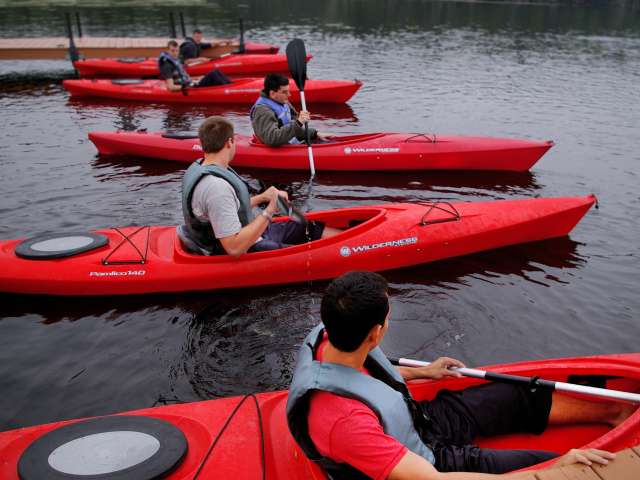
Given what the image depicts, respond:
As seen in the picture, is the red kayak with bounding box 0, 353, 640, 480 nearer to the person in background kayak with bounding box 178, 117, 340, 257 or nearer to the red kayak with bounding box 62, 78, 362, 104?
the person in background kayak with bounding box 178, 117, 340, 257

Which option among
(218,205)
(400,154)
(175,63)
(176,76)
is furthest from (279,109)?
(176,76)

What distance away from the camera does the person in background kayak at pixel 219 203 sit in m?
4.30

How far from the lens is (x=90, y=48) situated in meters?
16.5

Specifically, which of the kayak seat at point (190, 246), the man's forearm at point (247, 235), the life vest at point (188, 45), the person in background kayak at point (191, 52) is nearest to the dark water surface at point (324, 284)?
the kayak seat at point (190, 246)

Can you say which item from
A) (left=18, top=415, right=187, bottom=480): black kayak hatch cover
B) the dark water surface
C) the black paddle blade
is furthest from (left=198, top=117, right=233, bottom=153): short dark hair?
the black paddle blade

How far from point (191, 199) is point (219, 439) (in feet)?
7.26

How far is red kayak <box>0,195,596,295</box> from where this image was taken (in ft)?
16.2

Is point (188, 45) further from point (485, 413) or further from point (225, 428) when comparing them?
point (485, 413)

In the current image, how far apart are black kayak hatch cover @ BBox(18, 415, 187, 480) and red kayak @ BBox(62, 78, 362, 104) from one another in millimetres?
10025

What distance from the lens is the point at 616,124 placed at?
11.5m

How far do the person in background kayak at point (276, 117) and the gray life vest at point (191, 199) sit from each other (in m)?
2.85

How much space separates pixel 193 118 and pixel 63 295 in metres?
7.33

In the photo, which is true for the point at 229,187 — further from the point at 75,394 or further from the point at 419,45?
the point at 419,45

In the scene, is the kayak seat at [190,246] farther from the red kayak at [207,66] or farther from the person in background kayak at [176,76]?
the red kayak at [207,66]
